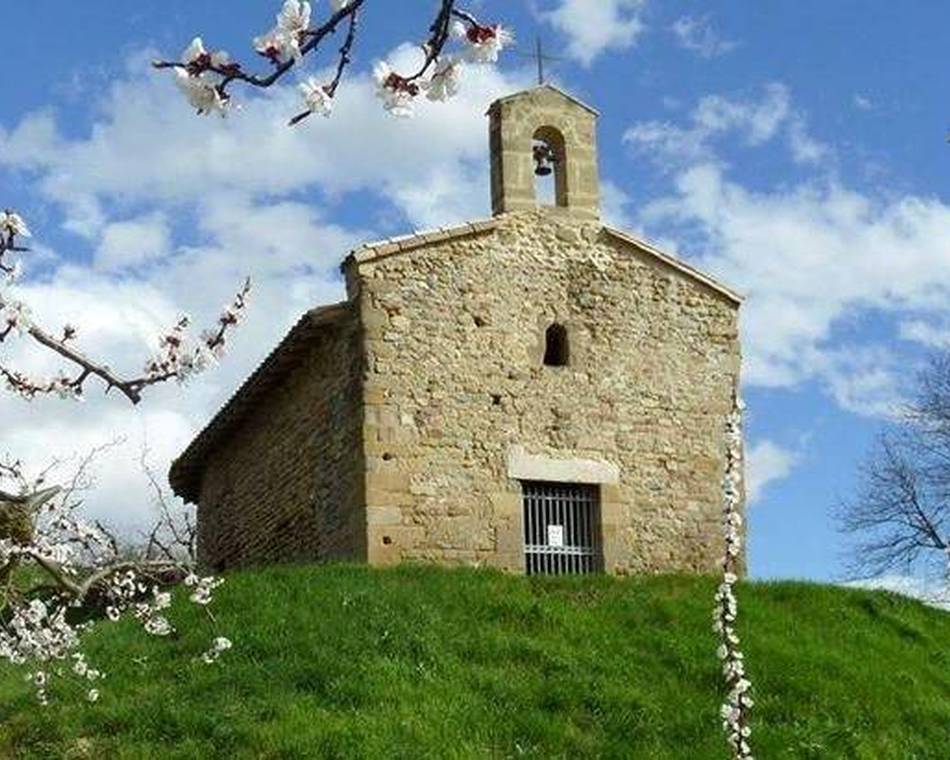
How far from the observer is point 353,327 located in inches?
789

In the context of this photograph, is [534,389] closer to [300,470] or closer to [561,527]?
[561,527]

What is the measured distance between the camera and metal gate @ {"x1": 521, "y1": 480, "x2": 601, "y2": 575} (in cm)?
2014

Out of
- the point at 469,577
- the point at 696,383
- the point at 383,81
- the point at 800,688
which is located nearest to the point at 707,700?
the point at 800,688

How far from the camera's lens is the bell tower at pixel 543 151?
21188 millimetres

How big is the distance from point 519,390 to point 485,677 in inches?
226

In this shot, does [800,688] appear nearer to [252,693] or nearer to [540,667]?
[540,667]

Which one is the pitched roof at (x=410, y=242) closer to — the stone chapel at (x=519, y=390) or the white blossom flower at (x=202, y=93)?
the stone chapel at (x=519, y=390)

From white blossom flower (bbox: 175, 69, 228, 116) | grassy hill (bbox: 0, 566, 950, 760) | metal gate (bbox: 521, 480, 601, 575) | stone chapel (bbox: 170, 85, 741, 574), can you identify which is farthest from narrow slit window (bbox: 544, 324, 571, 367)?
white blossom flower (bbox: 175, 69, 228, 116)

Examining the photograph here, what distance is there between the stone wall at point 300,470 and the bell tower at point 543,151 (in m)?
2.85

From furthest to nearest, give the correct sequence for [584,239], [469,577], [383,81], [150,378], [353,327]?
[584,239]
[353,327]
[469,577]
[150,378]
[383,81]

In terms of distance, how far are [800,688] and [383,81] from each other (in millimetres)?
11910

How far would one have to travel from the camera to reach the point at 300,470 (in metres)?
21.7

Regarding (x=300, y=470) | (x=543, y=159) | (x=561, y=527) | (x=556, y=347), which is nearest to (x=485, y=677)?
(x=561, y=527)

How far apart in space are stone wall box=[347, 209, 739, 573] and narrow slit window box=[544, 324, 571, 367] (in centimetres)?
9
